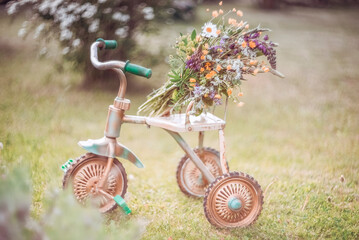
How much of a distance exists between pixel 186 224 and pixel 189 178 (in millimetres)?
566

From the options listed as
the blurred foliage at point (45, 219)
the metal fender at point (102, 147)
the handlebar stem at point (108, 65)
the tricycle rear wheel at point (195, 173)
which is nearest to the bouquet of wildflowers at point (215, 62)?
the handlebar stem at point (108, 65)

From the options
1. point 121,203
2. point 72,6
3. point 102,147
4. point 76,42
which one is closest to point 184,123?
point 102,147

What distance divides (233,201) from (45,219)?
1.61 metres

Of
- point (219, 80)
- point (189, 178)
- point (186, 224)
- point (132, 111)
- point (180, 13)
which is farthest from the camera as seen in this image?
point (180, 13)

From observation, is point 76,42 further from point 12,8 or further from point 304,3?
point 304,3

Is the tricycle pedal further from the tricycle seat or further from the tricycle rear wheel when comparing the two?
the tricycle rear wheel

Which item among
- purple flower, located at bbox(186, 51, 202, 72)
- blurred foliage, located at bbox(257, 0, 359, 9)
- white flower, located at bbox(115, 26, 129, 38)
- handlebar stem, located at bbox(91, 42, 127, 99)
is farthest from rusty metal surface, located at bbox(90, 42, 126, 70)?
blurred foliage, located at bbox(257, 0, 359, 9)

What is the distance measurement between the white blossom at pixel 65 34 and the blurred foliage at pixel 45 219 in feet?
14.9

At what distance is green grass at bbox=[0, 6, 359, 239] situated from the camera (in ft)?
10.8

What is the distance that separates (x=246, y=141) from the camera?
17.5 feet

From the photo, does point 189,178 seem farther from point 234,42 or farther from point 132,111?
point 132,111

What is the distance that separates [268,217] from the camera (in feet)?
11.0

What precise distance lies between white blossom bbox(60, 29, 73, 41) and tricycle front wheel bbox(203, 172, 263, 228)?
4017 mm

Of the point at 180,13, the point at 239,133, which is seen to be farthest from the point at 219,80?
the point at 180,13
